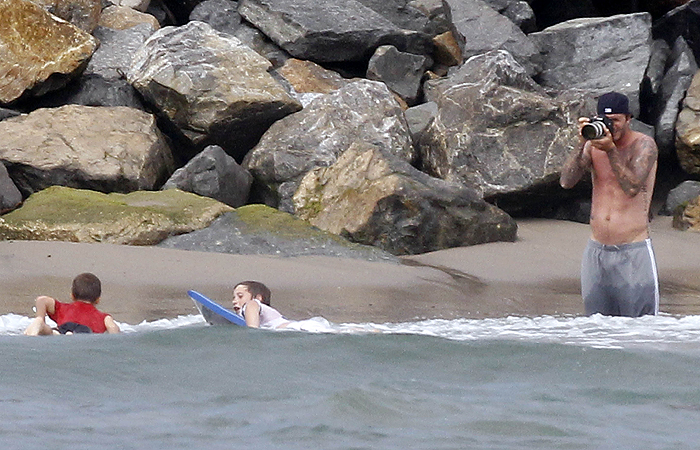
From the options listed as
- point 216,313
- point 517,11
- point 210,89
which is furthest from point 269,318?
point 517,11

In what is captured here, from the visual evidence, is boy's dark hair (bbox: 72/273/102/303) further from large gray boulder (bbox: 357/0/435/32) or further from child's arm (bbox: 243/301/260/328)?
large gray boulder (bbox: 357/0/435/32)

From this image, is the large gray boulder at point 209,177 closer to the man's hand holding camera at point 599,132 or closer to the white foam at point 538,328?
the white foam at point 538,328

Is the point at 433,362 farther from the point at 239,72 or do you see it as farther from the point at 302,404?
the point at 239,72

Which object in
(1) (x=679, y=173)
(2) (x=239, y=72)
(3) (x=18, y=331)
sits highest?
(2) (x=239, y=72)

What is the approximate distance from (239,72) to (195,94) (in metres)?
0.75

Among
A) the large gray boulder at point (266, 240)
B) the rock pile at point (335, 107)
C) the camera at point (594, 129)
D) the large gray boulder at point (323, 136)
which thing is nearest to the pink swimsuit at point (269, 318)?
the camera at point (594, 129)

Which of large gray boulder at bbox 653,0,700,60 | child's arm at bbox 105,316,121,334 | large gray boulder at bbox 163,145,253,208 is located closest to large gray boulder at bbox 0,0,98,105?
large gray boulder at bbox 163,145,253,208

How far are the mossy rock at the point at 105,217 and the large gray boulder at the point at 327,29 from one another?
16.7 ft

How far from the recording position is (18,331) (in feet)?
20.7

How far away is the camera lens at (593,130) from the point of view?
5863 millimetres

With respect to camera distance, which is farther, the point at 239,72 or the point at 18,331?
the point at 239,72

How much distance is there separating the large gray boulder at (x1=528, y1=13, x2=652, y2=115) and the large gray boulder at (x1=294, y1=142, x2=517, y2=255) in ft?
14.3

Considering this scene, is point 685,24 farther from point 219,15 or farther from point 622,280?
point 622,280

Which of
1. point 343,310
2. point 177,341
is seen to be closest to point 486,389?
point 177,341
